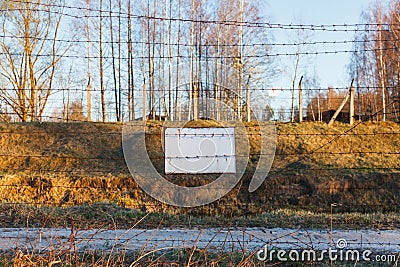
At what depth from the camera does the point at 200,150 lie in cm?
1056

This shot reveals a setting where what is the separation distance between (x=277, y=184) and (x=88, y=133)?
7267 mm

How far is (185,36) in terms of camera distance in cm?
1969

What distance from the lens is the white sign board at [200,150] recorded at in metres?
10.4

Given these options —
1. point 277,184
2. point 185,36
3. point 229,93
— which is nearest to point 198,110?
point 229,93

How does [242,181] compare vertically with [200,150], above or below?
below

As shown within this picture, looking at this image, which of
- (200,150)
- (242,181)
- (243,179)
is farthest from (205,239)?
(243,179)

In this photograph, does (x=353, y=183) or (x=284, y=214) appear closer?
(x=284, y=214)

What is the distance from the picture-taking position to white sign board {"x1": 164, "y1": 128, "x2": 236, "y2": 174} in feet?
34.1

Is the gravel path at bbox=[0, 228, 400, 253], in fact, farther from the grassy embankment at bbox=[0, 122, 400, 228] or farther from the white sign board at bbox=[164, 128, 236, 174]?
the white sign board at bbox=[164, 128, 236, 174]

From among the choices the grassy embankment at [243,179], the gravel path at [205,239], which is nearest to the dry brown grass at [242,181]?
the grassy embankment at [243,179]

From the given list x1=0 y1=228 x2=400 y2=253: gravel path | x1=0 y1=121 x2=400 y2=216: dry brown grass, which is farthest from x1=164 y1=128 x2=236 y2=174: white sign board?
x1=0 y1=228 x2=400 y2=253: gravel path

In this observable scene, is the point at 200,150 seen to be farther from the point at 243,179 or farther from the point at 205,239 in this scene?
the point at 205,239

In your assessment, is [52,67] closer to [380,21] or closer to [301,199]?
[301,199]

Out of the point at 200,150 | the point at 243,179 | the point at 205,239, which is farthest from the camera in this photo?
the point at 243,179
